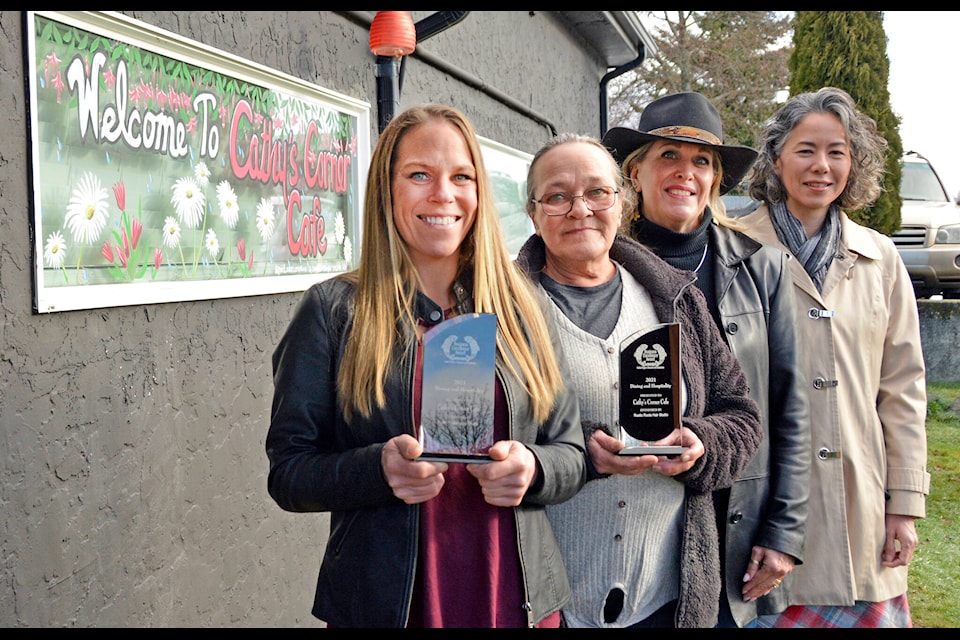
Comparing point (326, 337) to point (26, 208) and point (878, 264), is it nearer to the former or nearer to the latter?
point (26, 208)

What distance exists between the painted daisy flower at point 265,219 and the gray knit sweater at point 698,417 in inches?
65.0

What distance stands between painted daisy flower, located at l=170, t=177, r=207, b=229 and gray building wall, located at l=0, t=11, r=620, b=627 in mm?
311

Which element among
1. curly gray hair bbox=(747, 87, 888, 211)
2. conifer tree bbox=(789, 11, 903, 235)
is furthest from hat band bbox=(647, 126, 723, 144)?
conifer tree bbox=(789, 11, 903, 235)

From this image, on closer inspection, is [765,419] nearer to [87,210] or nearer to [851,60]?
[87,210]

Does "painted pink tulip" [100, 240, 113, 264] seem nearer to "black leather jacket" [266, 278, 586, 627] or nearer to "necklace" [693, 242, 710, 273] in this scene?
"black leather jacket" [266, 278, 586, 627]

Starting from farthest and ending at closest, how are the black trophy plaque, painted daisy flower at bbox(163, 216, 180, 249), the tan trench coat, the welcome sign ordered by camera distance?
painted daisy flower at bbox(163, 216, 180, 249)
the tan trench coat
the welcome sign
the black trophy plaque

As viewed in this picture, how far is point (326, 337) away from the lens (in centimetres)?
190

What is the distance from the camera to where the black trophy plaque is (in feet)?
6.86

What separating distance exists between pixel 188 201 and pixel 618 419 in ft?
6.21

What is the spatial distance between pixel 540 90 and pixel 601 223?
6711 millimetres

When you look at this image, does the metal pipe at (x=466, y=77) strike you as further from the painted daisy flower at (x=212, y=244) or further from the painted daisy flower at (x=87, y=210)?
the painted daisy flower at (x=87, y=210)

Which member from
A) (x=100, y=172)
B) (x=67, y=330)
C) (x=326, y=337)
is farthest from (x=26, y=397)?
(x=326, y=337)

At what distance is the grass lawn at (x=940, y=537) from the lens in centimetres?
484

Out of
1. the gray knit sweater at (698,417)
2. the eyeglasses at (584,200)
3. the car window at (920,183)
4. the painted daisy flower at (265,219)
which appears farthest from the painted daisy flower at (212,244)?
the car window at (920,183)
